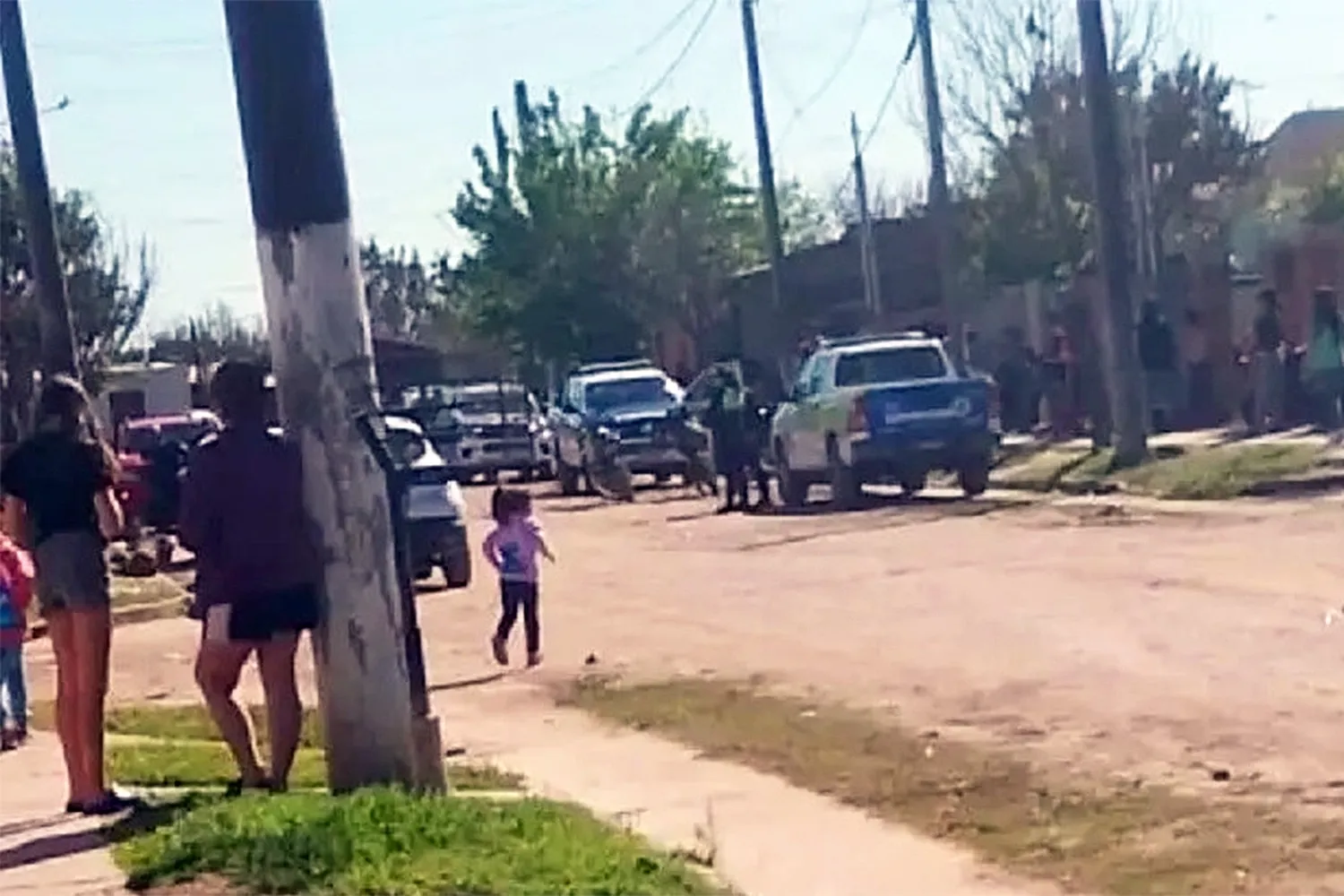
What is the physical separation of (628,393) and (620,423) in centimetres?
218

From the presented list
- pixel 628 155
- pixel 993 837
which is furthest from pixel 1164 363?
pixel 628 155

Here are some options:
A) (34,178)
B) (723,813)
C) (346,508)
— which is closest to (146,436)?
(34,178)

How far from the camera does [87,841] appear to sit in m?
11.6

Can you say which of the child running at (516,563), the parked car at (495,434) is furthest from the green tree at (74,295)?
the child running at (516,563)

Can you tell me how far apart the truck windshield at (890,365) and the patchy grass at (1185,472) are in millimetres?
1756

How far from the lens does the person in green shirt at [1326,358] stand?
107 ft

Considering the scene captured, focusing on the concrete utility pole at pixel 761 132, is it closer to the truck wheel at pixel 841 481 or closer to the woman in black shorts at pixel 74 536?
the truck wheel at pixel 841 481

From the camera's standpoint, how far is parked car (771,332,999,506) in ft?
108

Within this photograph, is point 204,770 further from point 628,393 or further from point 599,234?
point 599,234

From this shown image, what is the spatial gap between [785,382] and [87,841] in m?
34.4

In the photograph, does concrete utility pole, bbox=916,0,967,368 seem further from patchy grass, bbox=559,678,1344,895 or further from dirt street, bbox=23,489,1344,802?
patchy grass, bbox=559,678,1344,895

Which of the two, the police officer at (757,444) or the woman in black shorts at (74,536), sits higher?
the woman in black shorts at (74,536)

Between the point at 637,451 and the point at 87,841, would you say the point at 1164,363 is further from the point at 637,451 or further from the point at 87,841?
the point at 87,841

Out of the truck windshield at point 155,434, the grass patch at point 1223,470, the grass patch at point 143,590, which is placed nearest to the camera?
the grass patch at point 143,590
